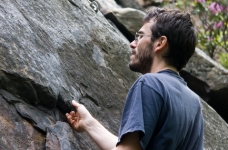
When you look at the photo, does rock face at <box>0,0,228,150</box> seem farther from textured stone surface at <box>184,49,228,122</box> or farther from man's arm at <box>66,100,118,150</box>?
textured stone surface at <box>184,49,228,122</box>

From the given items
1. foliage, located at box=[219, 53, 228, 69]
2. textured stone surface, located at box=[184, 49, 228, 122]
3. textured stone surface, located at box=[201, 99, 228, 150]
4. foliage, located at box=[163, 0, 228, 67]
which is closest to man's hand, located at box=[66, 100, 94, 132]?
textured stone surface, located at box=[201, 99, 228, 150]

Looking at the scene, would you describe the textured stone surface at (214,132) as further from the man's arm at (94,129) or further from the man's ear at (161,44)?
the man's ear at (161,44)

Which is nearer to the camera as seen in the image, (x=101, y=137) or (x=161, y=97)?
(x=161, y=97)

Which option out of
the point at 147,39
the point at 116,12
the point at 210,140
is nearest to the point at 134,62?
the point at 147,39

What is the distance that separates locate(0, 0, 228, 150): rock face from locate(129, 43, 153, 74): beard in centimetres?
102

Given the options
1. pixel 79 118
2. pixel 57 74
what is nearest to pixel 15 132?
pixel 79 118

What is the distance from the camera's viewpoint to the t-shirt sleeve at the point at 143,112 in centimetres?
298

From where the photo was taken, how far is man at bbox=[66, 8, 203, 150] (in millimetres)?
3016

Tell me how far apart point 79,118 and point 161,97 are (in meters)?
1.26

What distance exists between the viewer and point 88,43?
5.58 metres

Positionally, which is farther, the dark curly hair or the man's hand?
the man's hand

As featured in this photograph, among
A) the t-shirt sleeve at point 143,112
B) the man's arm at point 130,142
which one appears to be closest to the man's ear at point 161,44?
the t-shirt sleeve at point 143,112

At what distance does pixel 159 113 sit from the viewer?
3.06 m

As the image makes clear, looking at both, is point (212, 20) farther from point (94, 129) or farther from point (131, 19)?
point (94, 129)
